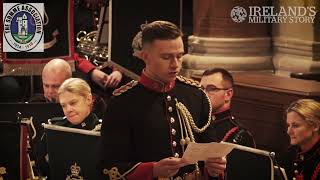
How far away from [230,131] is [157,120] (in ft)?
4.27

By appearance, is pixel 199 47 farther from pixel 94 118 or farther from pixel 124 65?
pixel 94 118

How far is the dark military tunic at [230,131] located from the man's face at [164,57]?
1.23 meters

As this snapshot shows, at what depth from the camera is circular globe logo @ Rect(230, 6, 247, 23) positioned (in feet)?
19.6

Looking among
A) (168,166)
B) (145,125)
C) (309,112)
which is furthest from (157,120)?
(309,112)

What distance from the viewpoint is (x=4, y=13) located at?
683 centimetres

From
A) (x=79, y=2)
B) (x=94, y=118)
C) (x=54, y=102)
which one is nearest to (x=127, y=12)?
(x=79, y=2)

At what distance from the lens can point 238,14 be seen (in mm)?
5996

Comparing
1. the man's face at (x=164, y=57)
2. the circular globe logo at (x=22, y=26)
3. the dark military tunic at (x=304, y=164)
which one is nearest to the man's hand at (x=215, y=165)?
the man's face at (x=164, y=57)

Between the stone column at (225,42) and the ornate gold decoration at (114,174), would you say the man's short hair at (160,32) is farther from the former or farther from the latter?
the stone column at (225,42)

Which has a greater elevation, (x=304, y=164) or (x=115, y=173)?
(x=115, y=173)

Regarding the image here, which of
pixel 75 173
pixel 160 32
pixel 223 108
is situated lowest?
pixel 75 173

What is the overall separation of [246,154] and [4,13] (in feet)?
10.6

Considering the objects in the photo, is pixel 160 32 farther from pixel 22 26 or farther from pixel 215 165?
pixel 22 26

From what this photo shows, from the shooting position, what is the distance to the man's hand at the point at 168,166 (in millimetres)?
3510
